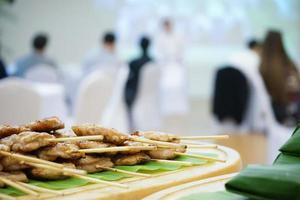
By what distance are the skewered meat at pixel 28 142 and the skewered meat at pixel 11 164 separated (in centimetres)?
3

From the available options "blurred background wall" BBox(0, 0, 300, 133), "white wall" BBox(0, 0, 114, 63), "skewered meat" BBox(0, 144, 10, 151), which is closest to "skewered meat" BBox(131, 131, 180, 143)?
"skewered meat" BBox(0, 144, 10, 151)

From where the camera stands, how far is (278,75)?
174 inches

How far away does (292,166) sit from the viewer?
0.86m

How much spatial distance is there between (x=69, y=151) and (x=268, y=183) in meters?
0.34

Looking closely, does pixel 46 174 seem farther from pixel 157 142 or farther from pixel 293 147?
pixel 293 147

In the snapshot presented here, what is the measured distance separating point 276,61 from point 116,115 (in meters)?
1.42

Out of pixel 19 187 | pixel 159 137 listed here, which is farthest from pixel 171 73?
pixel 19 187

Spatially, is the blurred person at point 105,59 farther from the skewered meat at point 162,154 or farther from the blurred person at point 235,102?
the skewered meat at point 162,154

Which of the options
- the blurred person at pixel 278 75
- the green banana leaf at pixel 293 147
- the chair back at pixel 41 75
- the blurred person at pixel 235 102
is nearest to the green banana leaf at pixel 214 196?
the green banana leaf at pixel 293 147

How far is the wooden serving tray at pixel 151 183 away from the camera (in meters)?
0.85

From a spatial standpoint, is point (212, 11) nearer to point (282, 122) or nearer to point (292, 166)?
point (282, 122)

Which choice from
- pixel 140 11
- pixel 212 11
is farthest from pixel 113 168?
pixel 212 11

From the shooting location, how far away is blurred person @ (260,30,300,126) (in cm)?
429

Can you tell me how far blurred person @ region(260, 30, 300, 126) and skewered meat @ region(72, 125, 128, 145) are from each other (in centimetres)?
326
